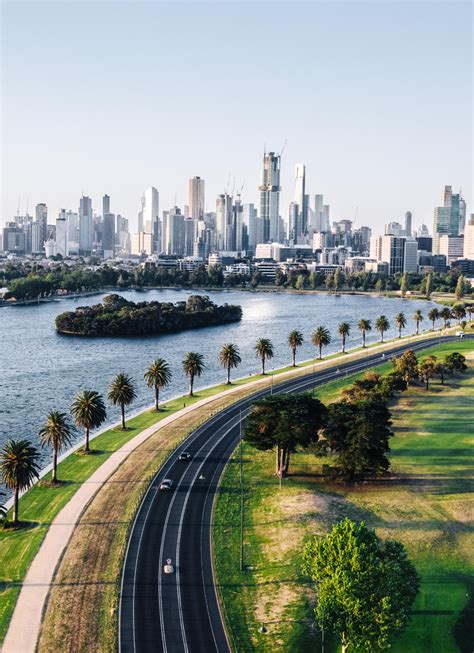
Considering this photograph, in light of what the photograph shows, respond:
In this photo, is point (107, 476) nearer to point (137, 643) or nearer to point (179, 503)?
point (179, 503)

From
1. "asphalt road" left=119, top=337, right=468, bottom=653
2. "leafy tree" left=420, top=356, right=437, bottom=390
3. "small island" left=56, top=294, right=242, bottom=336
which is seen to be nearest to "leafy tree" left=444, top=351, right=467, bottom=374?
"leafy tree" left=420, top=356, right=437, bottom=390

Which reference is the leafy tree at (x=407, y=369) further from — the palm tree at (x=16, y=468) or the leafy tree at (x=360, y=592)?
the leafy tree at (x=360, y=592)

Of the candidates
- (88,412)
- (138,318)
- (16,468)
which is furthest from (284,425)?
(138,318)

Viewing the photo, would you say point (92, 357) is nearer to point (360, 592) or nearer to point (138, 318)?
point (138, 318)

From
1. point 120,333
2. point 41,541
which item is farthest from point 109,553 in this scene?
point 120,333

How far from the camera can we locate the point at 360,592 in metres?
34.2

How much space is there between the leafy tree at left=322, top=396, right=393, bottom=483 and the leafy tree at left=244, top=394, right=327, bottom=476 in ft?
5.93

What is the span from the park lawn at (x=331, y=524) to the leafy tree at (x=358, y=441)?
5.22 feet

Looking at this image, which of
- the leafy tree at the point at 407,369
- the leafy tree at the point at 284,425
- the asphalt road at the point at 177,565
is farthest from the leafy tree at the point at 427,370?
the asphalt road at the point at 177,565

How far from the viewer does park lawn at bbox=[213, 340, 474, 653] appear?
37.8 m

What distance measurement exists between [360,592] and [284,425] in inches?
1004

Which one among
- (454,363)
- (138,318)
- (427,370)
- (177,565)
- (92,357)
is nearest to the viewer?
(177,565)

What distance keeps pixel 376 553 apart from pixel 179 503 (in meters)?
20.7

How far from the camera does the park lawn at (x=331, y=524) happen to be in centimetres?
3784
